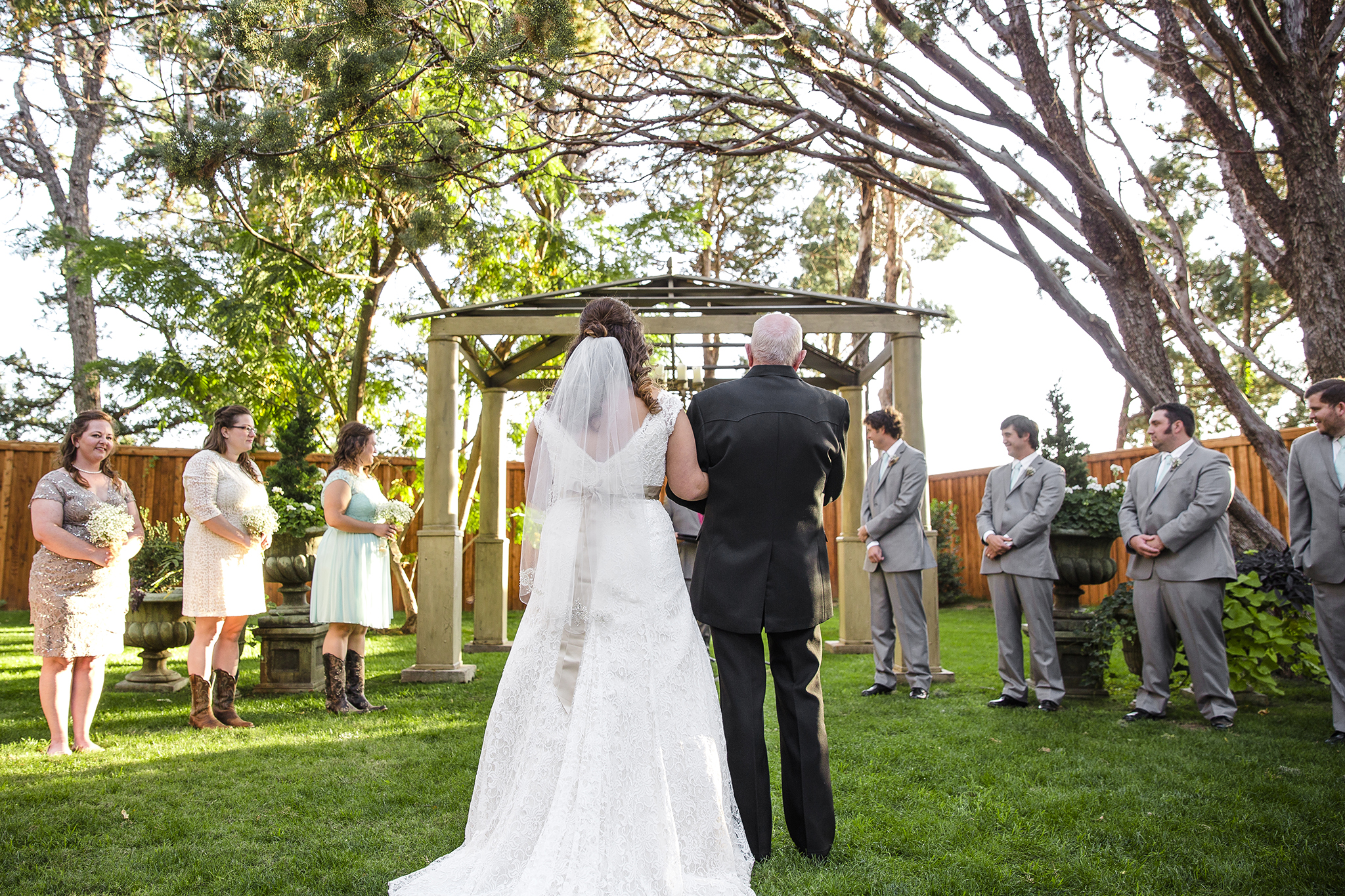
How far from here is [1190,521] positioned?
524cm

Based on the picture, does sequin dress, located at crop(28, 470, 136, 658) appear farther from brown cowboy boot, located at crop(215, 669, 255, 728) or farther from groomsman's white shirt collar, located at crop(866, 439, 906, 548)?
groomsman's white shirt collar, located at crop(866, 439, 906, 548)

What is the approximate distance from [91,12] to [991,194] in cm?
919

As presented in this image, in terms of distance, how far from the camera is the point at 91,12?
859 cm

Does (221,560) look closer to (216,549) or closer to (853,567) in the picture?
(216,549)

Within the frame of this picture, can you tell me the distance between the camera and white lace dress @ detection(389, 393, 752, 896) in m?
2.52

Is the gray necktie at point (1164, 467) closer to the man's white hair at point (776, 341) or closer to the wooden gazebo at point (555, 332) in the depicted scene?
the wooden gazebo at point (555, 332)

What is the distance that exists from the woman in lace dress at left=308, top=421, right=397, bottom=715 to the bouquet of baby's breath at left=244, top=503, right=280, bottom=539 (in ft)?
1.15

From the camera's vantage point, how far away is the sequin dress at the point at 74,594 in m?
4.52

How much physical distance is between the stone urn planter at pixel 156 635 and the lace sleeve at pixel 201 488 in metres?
2.07

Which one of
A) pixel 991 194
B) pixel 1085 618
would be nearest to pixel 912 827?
pixel 1085 618

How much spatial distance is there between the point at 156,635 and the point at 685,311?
16.6 ft

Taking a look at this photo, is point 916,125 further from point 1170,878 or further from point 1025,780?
point 1170,878

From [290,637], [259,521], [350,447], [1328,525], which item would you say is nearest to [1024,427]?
[1328,525]

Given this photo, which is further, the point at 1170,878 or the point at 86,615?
the point at 86,615
